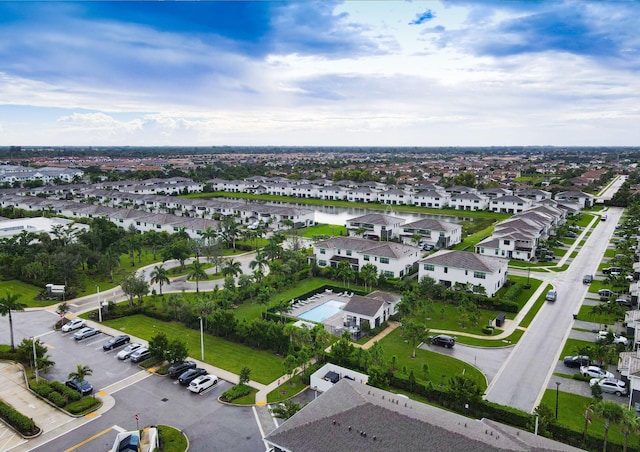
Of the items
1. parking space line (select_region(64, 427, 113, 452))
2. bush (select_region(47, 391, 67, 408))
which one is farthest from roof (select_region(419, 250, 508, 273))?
bush (select_region(47, 391, 67, 408))

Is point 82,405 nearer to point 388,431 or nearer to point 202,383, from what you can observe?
point 202,383

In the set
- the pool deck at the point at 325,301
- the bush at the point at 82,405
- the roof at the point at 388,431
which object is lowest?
the bush at the point at 82,405

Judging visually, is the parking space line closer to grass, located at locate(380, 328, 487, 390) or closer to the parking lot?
the parking lot

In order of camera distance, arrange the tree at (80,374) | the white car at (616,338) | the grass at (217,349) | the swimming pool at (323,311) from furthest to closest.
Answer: the swimming pool at (323,311) → the white car at (616,338) → the grass at (217,349) → the tree at (80,374)

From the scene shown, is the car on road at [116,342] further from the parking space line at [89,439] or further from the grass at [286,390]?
the grass at [286,390]

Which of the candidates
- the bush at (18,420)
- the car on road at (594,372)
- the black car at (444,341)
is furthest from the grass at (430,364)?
the bush at (18,420)

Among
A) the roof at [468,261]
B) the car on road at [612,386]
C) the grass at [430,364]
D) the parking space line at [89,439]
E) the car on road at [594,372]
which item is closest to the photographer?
the parking space line at [89,439]

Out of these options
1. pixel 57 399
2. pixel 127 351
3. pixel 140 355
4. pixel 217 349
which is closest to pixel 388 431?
pixel 217 349

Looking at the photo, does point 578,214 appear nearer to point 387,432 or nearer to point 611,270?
point 611,270
